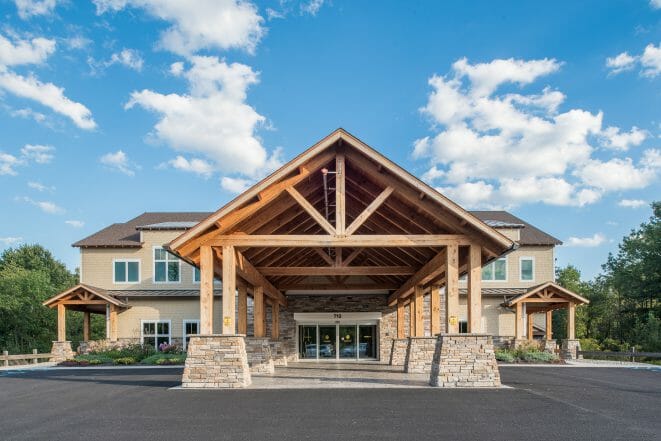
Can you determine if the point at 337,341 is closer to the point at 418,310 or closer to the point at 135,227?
the point at 418,310

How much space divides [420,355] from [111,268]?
667 inches

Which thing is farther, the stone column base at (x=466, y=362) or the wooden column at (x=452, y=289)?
the wooden column at (x=452, y=289)

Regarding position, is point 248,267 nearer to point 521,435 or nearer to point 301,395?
point 301,395

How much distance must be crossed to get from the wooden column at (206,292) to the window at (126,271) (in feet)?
51.2

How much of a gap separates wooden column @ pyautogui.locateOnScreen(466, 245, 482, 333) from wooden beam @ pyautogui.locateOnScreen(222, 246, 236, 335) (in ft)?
17.7

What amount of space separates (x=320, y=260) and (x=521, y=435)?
13.8 m

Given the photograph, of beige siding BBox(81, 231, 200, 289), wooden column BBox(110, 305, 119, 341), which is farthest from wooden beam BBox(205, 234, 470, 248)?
beige siding BBox(81, 231, 200, 289)

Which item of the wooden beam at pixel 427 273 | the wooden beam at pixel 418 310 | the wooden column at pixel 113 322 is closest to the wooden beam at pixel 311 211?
the wooden beam at pixel 427 273

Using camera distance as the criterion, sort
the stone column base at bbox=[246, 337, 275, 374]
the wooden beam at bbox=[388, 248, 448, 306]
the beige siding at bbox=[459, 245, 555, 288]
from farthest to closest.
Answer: the beige siding at bbox=[459, 245, 555, 288] < the stone column base at bbox=[246, 337, 275, 374] < the wooden beam at bbox=[388, 248, 448, 306]

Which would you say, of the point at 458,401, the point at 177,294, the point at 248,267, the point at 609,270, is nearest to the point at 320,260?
the point at 248,267

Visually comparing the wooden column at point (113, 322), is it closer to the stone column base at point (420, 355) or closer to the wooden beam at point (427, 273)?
the wooden beam at point (427, 273)

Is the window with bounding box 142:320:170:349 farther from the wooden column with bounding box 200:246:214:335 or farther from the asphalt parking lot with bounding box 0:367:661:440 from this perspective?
the wooden column with bounding box 200:246:214:335

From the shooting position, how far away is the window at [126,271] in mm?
26312

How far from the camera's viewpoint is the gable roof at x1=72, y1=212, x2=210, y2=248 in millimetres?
26250
